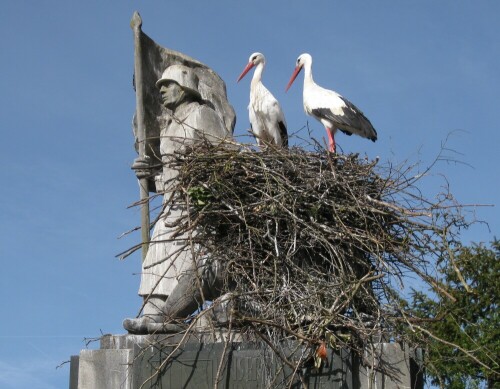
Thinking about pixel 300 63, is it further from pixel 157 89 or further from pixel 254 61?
pixel 157 89

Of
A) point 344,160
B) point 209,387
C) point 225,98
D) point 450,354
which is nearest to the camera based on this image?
point 209,387

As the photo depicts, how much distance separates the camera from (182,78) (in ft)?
29.5

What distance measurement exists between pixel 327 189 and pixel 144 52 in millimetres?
2585

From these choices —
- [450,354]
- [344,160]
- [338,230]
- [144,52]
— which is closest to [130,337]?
[338,230]

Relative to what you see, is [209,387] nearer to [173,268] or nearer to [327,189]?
[173,268]

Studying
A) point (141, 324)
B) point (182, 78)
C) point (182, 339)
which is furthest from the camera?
point (182, 78)

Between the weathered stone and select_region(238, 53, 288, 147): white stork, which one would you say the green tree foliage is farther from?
the weathered stone

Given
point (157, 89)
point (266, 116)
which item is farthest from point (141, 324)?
point (266, 116)

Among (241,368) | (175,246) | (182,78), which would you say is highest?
(182,78)

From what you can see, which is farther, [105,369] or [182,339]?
[105,369]

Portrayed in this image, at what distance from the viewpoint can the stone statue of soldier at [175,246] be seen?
7.81 meters

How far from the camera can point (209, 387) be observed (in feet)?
23.6

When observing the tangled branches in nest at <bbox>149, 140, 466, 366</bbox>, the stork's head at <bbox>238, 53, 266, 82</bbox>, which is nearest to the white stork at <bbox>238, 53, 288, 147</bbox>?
the stork's head at <bbox>238, 53, 266, 82</bbox>

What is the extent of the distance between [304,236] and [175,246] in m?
1.05
